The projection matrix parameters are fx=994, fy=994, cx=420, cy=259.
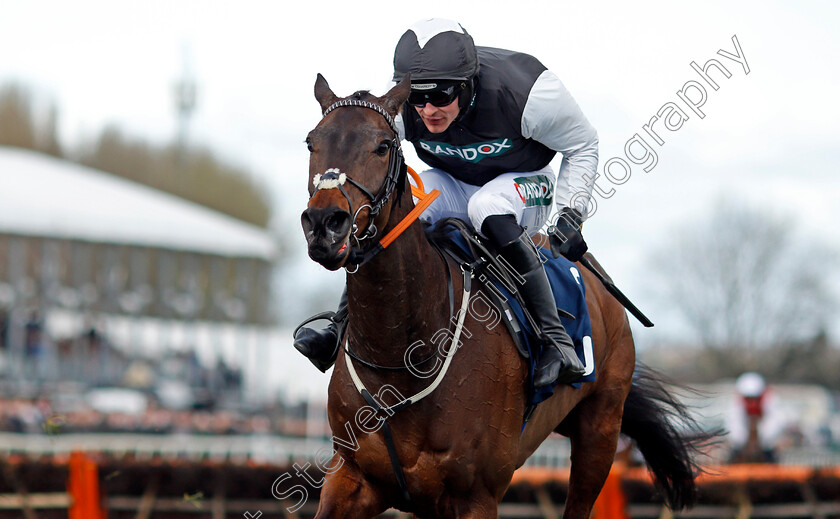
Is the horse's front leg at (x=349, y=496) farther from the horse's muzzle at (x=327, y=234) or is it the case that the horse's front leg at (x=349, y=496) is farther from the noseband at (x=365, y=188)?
the horse's muzzle at (x=327, y=234)

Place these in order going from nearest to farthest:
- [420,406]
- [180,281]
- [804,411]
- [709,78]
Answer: [420,406]
[709,78]
[180,281]
[804,411]

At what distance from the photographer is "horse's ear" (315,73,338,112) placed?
3861 mm

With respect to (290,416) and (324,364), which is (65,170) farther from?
(324,364)

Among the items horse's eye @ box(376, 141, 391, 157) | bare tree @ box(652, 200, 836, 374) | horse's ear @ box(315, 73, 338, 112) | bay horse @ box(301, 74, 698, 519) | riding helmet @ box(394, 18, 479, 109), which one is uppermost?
riding helmet @ box(394, 18, 479, 109)

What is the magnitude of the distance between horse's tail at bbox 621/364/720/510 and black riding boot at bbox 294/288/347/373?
2396 mm

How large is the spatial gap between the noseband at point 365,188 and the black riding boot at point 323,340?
2.40 feet

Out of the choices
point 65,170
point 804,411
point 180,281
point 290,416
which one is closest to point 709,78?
point 290,416

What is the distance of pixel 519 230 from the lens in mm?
4512

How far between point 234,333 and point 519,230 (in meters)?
18.4

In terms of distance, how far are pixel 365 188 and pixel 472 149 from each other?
135 cm

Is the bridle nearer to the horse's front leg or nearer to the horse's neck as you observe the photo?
the horse's neck

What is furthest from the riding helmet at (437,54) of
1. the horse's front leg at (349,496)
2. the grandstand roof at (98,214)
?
the grandstand roof at (98,214)

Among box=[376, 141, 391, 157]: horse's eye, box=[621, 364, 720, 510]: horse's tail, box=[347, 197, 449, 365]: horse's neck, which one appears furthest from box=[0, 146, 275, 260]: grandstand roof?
box=[376, 141, 391, 157]: horse's eye

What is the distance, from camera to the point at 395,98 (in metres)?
3.84
